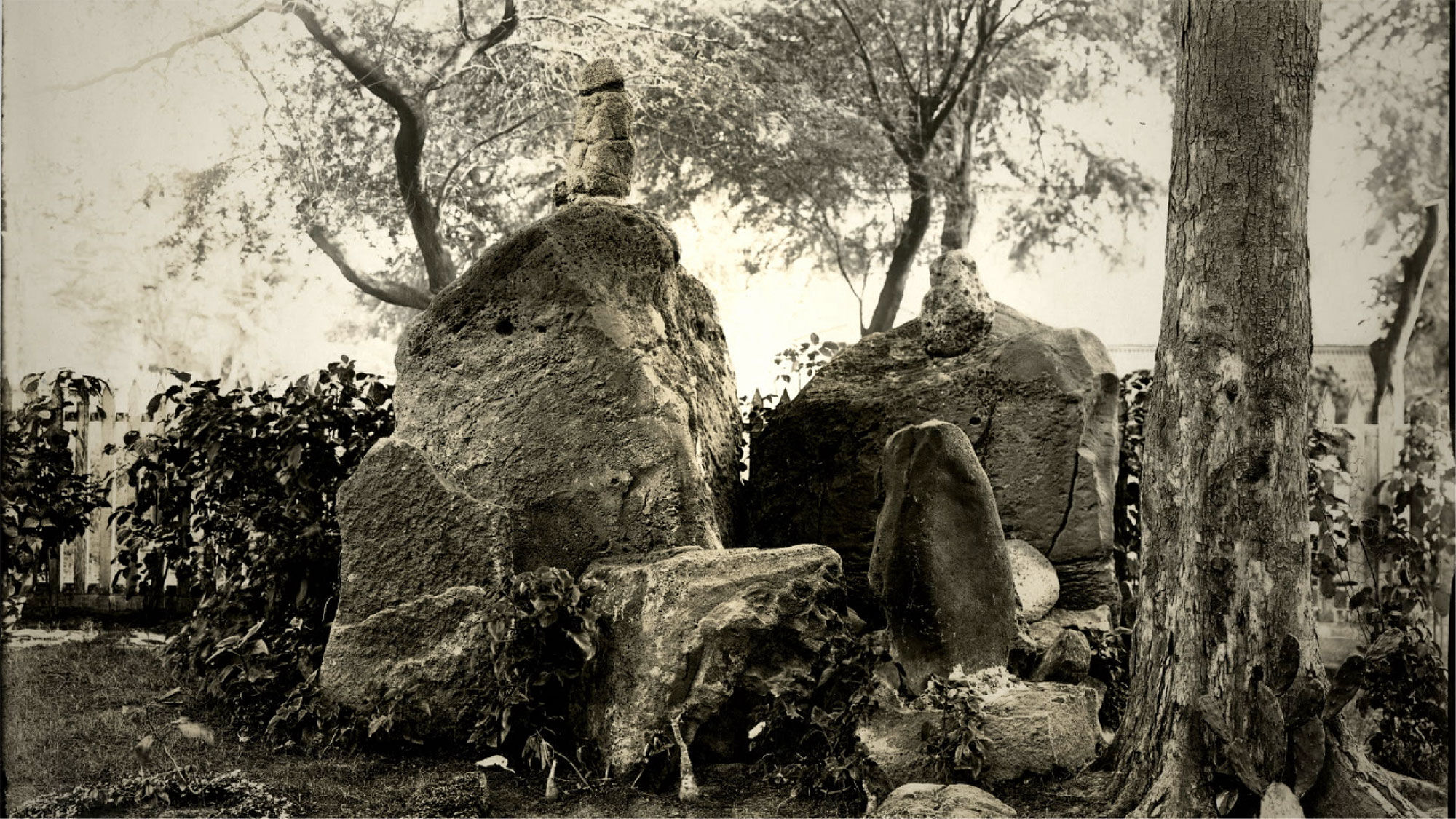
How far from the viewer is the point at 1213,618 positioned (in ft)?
14.0

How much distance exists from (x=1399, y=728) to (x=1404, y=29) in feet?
18.0

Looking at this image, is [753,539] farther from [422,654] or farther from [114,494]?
[114,494]

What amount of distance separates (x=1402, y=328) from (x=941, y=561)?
23.0 feet

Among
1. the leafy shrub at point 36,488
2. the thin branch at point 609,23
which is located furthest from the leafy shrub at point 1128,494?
the thin branch at point 609,23

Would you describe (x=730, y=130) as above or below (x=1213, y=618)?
above

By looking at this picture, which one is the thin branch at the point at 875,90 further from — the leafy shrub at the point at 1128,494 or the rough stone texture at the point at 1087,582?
the rough stone texture at the point at 1087,582

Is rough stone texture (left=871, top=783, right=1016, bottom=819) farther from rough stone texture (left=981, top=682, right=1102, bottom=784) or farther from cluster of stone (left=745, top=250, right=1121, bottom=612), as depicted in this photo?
cluster of stone (left=745, top=250, right=1121, bottom=612)

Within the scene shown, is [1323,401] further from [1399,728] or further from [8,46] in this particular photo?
[8,46]

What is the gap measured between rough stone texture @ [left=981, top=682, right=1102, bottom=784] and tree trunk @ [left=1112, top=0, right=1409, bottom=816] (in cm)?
26

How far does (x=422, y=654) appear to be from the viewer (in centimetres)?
520

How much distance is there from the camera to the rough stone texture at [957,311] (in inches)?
249

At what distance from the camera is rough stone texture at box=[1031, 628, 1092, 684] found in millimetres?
4906

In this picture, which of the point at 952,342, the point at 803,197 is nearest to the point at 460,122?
the point at 803,197

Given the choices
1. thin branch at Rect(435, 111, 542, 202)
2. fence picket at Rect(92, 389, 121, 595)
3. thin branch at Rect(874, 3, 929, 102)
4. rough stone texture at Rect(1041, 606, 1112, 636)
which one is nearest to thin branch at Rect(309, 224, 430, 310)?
thin branch at Rect(435, 111, 542, 202)
